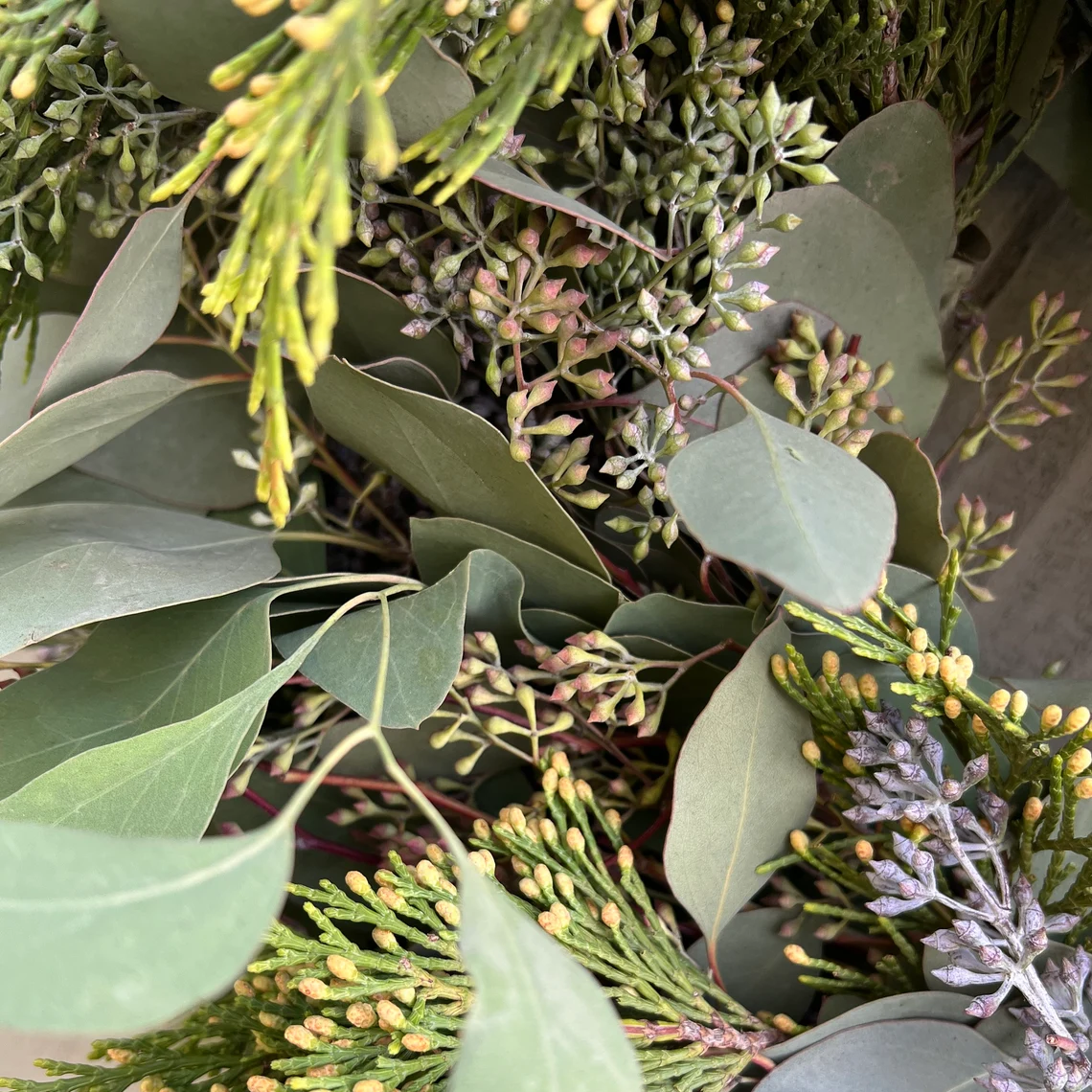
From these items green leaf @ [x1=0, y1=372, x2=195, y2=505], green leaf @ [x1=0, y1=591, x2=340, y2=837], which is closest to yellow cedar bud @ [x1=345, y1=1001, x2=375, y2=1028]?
green leaf @ [x1=0, y1=591, x2=340, y2=837]

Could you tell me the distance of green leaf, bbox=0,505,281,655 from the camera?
0.54m

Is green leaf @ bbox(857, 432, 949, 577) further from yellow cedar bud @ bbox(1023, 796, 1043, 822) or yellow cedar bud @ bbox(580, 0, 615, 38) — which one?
yellow cedar bud @ bbox(580, 0, 615, 38)

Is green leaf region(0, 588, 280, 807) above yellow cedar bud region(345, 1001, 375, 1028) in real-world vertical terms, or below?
above

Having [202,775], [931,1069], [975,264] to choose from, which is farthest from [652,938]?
[975,264]

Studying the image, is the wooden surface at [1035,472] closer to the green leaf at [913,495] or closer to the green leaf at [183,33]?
the green leaf at [913,495]

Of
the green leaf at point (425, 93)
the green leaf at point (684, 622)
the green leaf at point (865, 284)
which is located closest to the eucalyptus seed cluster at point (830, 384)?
the green leaf at point (865, 284)

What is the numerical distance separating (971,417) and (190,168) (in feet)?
2.09

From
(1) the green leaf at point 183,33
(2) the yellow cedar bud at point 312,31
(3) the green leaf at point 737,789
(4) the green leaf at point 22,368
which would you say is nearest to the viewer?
(2) the yellow cedar bud at point 312,31

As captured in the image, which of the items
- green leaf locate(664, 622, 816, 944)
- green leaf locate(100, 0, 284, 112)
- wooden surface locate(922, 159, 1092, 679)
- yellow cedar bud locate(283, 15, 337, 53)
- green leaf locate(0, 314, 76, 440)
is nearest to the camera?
yellow cedar bud locate(283, 15, 337, 53)

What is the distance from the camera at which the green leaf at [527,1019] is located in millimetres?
358

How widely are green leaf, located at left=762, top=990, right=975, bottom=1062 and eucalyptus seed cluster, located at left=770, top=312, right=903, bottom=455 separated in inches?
13.6

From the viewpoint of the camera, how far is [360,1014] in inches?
21.8

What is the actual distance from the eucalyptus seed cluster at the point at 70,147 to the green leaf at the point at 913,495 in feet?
1.58

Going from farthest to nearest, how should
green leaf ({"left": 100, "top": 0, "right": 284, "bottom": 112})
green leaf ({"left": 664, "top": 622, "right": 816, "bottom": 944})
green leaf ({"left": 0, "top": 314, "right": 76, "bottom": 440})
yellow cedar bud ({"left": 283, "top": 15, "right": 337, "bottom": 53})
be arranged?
green leaf ({"left": 0, "top": 314, "right": 76, "bottom": 440})
green leaf ({"left": 664, "top": 622, "right": 816, "bottom": 944})
green leaf ({"left": 100, "top": 0, "right": 284, "bottom": 112})
yellow cedar bud ({"left": 283, "top": 15, "right": 337, "bottom": 53})
